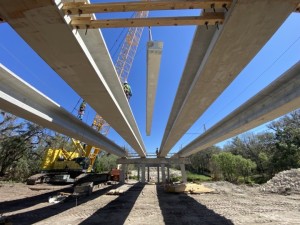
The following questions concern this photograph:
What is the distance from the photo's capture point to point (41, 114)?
10406 millimetres

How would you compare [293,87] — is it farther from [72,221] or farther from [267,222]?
[72,221]

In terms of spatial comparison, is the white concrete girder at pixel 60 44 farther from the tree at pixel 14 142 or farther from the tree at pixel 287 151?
the tree at pixel 287 151

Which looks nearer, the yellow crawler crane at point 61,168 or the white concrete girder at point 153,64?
the white concrete girder at point 153,64

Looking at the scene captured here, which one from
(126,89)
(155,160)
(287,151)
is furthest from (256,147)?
(126,89)

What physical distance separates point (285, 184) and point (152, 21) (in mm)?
24594

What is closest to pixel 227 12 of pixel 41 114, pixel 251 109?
pixel 251 109

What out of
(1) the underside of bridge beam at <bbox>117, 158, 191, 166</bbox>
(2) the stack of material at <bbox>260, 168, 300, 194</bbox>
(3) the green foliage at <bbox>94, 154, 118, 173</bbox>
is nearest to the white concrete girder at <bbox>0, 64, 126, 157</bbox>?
(2) the stack of material at <bbox>260, 168, 300, 194</bbox>

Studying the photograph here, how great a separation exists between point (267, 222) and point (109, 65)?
8759mm

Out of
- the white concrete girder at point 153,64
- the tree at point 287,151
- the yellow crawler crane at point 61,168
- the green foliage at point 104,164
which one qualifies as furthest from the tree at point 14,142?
the tree at point 287,151

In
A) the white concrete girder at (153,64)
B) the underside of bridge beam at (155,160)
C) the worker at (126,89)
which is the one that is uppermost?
the worker at (126,89)

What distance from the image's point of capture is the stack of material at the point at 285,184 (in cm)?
2178

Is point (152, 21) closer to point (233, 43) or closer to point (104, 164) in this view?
point (233, 43)

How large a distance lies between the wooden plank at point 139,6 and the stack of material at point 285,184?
21.5 m

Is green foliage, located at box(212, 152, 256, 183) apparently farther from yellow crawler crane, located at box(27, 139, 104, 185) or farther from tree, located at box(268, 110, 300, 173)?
yellow crawler crane, located at box(27, 139, 104, 185)
